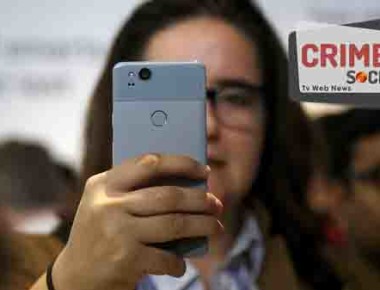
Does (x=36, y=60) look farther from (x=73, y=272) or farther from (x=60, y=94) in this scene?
(x=73, y=272)

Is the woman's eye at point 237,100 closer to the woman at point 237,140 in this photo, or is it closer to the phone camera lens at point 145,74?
the woman at point 237,140

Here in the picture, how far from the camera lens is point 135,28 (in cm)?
67

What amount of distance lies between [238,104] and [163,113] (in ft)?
0.47

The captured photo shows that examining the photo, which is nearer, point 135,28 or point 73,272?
point 73,272

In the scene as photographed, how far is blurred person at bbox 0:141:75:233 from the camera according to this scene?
70 cm

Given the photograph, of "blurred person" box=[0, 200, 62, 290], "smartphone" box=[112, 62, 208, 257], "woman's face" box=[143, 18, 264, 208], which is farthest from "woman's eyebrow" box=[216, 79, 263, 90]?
"blurred person" box=[0, 200, 62, 290]

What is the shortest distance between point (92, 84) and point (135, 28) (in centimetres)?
7

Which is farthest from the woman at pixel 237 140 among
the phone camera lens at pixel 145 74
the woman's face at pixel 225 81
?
the phone camera lens at pixel 145 74

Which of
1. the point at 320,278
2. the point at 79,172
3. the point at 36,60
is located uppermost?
the point at 36,60

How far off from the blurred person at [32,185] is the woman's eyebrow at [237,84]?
0.56 feet

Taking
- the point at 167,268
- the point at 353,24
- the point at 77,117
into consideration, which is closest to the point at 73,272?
the point at 167,268

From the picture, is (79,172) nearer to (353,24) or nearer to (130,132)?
(130,132)

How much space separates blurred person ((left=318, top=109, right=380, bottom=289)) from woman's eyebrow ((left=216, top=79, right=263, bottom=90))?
3.0 inches

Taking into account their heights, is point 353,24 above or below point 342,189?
above
